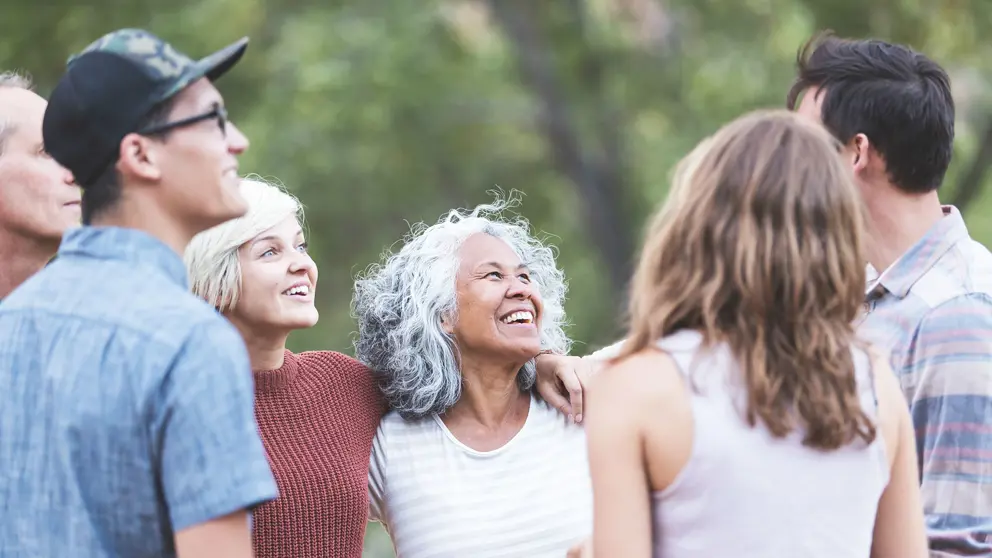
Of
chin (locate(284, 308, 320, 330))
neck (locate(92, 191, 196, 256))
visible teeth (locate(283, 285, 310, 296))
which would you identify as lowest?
neck (locate(92, 191, 196, 256))

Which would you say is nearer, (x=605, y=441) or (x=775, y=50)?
(x=605, y=441)

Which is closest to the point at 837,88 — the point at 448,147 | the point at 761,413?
the point at 761,413

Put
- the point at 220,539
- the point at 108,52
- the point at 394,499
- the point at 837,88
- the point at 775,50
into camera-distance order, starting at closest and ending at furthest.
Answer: the point at 220,539, the point at 108,52, the point at 837,88, the point at 394,499, the point at 775,50

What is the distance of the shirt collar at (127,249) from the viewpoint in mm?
1972

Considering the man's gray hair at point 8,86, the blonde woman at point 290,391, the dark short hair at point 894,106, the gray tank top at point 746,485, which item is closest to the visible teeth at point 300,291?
the blonde woman at point 290,391

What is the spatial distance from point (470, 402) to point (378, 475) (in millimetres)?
331

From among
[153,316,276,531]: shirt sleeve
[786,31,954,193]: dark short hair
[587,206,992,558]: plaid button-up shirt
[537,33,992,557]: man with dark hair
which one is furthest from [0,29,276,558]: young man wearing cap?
[786,31,954,193]: dark short hair

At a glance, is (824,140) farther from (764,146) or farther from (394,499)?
(394,499)

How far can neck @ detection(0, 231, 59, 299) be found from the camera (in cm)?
308

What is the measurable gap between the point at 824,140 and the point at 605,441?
60 centimetres

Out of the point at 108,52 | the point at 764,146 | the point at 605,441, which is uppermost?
the point at 108,52

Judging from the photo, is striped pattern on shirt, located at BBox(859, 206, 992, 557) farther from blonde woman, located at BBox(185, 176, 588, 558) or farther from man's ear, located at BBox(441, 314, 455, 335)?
man's ear, located at BBox(441, 314, 455, 335)

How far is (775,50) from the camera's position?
10016 millimetres

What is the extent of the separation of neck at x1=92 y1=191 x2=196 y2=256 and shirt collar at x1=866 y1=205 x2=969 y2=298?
1.49 meters
